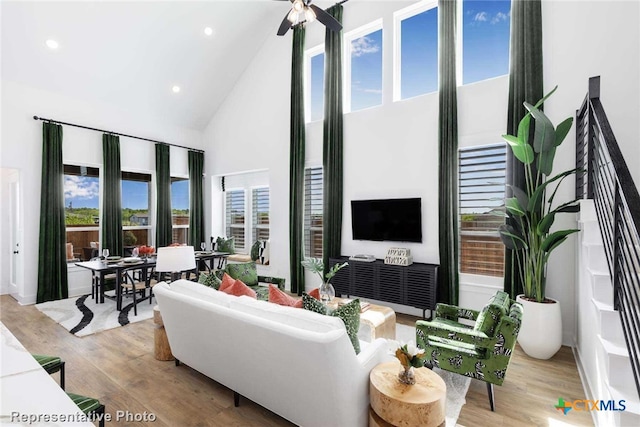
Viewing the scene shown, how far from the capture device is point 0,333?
1.43 meters

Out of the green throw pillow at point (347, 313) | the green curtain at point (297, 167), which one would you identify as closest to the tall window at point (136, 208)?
the green curtain at point (297, 167)

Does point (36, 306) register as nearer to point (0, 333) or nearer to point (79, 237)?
point (79, 237)

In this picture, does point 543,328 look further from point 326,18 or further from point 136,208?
point 136,208

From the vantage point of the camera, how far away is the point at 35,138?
526 cm

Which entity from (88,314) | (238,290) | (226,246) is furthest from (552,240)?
(88,314)

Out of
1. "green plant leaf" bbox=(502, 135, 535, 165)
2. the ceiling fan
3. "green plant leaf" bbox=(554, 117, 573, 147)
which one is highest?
the ceiling fan

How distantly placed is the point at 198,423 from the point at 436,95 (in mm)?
4733

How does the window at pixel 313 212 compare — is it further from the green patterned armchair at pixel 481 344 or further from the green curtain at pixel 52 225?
the green curtain at pixel 52 225

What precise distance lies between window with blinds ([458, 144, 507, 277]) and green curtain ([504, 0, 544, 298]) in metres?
0.22

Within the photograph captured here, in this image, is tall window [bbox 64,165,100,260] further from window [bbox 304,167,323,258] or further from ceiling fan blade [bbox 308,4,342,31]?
ceiling fan blade [bbox 308,4,342,31]

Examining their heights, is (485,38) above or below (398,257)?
above

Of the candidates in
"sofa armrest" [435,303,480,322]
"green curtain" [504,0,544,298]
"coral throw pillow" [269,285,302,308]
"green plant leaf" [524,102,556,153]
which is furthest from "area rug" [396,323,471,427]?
"green plant leaf" [524,102,556,153]

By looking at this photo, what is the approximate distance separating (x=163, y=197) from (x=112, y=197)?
1.05m

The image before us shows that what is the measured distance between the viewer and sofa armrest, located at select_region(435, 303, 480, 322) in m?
3.12
